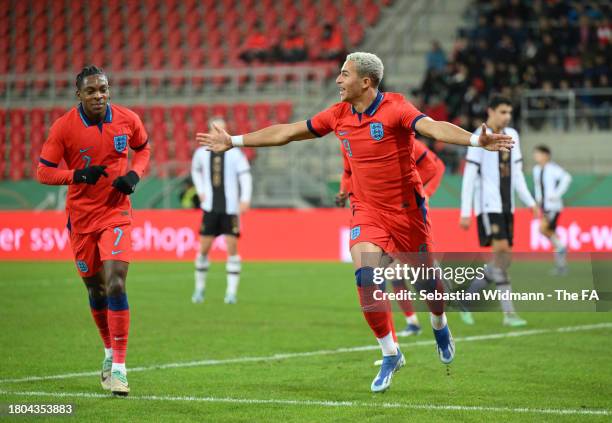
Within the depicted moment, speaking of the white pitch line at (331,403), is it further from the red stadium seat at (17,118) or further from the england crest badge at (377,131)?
the red stadium seat at (17,118)

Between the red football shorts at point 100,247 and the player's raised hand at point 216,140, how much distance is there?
949 mm

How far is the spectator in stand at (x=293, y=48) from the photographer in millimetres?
28688

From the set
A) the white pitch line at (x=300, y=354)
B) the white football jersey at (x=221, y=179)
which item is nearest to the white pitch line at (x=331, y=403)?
the white pitch line at (x=300, y=354)

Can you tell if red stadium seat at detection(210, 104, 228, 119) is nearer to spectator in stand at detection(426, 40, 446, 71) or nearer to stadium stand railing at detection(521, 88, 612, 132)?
spectator in stand at detection(426, 40, 446, 71)

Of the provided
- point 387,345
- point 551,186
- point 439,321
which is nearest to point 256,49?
point 551,186

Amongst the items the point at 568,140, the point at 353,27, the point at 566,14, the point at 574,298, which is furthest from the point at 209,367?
the point at 353,27

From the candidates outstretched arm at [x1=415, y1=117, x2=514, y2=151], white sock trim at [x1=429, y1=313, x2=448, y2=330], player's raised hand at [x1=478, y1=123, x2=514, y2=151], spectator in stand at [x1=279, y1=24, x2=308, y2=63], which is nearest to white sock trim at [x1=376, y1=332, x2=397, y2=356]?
white sock trim at [x1=429, y1=313, x2=448, y2=330]

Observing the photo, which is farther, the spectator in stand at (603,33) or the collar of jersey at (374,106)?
the spectator in stand at (603,33)

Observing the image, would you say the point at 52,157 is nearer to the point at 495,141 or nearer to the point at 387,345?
the point at 387,345

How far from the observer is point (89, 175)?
7641 mm

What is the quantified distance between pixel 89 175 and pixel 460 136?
2702mm

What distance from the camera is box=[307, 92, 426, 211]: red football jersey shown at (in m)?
7.68

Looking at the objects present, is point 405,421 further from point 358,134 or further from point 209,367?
point 209,367

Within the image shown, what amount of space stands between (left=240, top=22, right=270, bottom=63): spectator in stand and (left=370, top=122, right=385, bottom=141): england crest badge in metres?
21.9
